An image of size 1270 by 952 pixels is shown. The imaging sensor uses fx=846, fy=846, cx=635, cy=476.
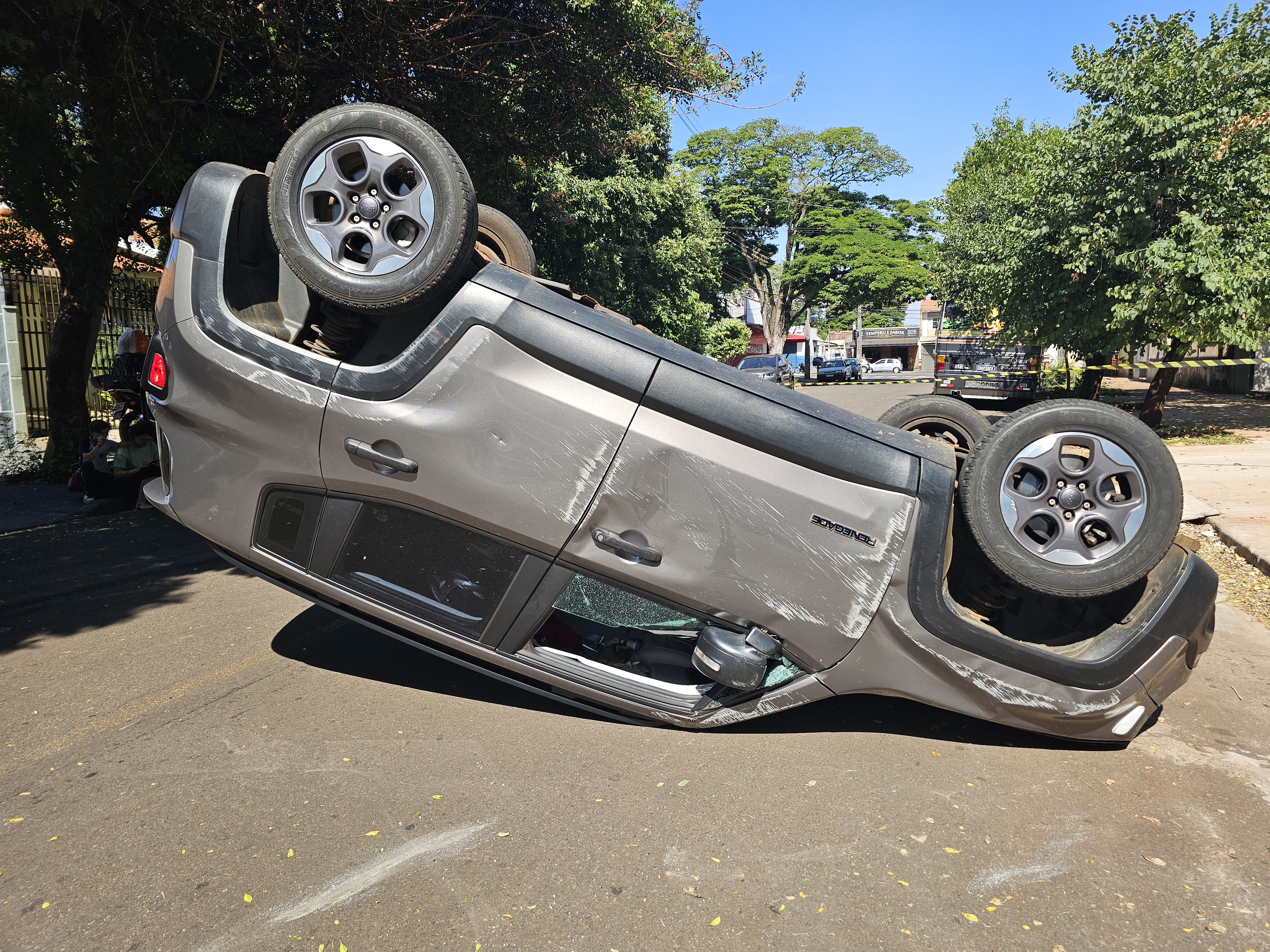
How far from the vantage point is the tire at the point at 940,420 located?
4.22 meters

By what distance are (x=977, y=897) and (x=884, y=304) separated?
45.4m

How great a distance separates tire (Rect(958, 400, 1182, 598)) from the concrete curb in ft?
14.4

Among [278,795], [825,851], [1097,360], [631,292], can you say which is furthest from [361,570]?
[1097,360]

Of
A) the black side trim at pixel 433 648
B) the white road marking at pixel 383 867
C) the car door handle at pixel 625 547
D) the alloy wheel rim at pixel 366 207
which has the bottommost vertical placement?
the white road marking at pixel 383 867

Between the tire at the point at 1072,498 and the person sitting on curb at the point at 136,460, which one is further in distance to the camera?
the person sitting on curb at the point at 136,460

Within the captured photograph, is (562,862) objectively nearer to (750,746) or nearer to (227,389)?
(750,746)

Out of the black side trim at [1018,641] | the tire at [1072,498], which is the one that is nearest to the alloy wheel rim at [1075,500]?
the tire at [1072,498]

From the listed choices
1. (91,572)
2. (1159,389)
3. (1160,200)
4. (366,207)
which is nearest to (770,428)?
(366,207)

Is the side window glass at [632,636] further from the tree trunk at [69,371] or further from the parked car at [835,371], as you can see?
the parked car at [835,371]

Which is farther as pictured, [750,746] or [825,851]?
[750,746]

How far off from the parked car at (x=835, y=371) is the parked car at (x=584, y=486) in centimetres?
4314

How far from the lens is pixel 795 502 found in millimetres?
3051

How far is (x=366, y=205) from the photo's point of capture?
10.5 feet

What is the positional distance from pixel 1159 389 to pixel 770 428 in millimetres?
15687
